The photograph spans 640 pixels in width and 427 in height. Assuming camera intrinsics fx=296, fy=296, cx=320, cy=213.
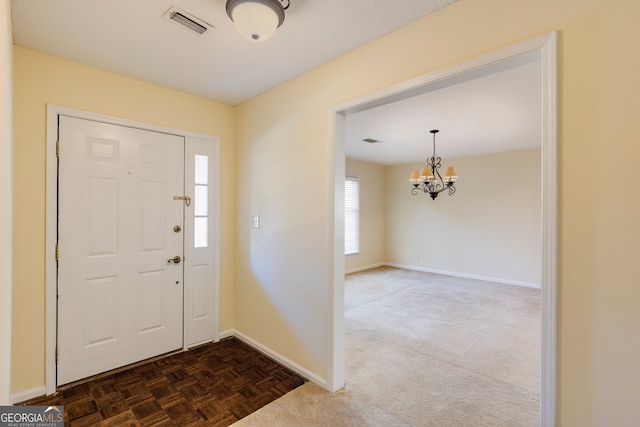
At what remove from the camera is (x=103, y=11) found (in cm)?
175

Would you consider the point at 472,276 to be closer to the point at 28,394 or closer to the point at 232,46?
the point at 232,46

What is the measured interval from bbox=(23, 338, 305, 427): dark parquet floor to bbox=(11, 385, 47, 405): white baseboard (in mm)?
44

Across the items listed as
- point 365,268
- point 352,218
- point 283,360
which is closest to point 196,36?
point 283,360

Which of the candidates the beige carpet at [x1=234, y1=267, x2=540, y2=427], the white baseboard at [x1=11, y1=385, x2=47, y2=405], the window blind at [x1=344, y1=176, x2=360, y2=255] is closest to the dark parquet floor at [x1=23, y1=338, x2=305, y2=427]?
the white baseboard at [x1=11, y1=385, x2=47, y2=405]

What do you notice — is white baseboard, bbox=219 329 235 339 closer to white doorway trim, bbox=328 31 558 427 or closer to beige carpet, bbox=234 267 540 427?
beige carpet, bbox=234 267 540 427

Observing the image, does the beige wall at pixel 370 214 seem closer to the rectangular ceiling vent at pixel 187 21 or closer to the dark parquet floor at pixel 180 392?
the dark parquet floor at pixel 180 392

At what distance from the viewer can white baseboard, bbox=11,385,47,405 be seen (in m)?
2.10

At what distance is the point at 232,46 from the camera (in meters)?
2.12

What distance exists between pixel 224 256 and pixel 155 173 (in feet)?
3.62

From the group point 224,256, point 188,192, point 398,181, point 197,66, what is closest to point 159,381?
point 224,256

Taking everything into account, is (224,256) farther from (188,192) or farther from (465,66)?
(465,66)

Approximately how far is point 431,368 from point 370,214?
486 centimetres

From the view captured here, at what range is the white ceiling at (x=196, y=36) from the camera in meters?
1.71

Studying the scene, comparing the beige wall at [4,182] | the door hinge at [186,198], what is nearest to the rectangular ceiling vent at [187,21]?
the beige wall at [4,182]
